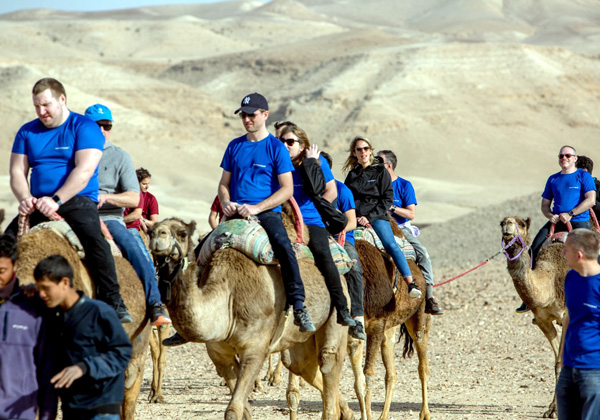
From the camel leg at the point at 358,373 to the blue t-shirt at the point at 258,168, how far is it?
255 cm

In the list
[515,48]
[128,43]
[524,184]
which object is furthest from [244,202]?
[128,43]

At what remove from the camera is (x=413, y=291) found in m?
11.0

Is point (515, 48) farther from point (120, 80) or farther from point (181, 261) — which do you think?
point (181, 261)

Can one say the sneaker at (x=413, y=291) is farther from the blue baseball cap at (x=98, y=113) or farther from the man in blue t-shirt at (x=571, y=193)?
the blue baseball cap at (x=98, y=113)

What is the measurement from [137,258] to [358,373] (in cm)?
366

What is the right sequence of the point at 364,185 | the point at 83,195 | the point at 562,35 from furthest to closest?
the point at 562,35
the point at 364,185
the point at 83,195

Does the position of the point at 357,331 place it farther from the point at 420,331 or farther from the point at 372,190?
the point at 420,331

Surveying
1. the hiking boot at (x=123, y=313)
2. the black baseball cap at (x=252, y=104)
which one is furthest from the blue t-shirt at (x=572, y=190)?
the hiking boot at (x=123, y=313)

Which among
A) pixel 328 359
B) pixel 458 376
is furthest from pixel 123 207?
pixel 458 376

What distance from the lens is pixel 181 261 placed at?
7484 millimetres

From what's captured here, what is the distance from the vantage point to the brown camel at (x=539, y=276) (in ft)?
39.3

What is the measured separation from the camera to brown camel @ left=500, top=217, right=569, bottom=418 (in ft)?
39.3

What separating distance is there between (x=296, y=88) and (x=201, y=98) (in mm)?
9626

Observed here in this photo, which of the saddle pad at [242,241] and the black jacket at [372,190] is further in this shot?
the black jacket at [372,190]
